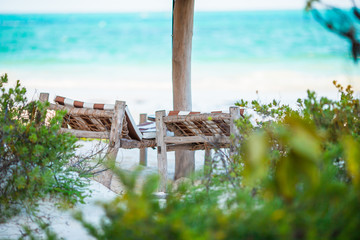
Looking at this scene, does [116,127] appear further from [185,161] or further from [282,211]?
[282,211]

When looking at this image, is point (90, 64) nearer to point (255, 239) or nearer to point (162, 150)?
point (162, 150)

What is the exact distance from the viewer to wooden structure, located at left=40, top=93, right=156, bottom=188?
3637 millimetres

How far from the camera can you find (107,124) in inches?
151

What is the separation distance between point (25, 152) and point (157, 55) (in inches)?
726

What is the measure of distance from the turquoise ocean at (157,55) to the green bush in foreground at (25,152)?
13983mm

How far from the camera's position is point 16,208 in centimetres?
221

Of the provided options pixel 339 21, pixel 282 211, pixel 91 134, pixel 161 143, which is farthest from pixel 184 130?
pixel 282 211

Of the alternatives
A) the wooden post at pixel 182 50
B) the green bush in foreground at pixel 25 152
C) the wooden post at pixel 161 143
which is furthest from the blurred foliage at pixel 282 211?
the wooden post at pixel 182 50

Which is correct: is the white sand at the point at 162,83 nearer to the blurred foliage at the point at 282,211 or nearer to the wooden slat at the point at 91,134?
the wooden slat at the point at 91,134

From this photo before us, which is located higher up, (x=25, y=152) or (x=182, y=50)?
(x=182, y=50)

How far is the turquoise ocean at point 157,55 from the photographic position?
699 inches

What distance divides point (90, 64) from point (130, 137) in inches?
647

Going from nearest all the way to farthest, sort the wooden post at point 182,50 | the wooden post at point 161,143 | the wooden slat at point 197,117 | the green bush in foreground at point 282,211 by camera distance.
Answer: the green bush in foreground at point 282,211 < the wooden slat at point 197,117 < the wooden post at point 161,143 < the wooden post at point 182,50

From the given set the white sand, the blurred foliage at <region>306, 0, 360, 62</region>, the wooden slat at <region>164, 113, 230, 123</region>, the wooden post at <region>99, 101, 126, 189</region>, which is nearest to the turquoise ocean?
the white sand
